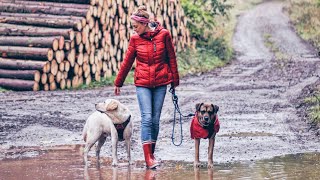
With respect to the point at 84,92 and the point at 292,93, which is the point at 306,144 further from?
the point at 84,92

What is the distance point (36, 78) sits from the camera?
1744 centimetres

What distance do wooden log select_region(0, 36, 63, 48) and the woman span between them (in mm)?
9761

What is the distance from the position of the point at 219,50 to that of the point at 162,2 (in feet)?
13.9

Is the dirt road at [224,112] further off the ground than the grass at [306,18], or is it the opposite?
the dirt road at [224,112]

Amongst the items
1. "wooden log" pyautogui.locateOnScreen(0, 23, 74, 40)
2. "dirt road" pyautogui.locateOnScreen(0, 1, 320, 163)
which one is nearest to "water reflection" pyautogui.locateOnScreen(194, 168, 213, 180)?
"dirt road" pyautogui.locateOnScreen(0, 1, 320, 163)

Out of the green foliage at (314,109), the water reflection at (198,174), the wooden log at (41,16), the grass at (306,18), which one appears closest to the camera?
the water reflection at (198,174)

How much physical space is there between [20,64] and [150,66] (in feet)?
33.7

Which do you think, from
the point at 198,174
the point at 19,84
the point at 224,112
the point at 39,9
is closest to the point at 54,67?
the point at 19,84

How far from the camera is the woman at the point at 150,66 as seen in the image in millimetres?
8172

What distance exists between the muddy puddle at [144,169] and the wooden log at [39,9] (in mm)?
10382

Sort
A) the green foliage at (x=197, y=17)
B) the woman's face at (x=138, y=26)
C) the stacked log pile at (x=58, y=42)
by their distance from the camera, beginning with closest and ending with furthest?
the woman's face at (x=138, y=26), the stacked log pile at (x=58, y=42), the green foliage at (x=197, y=17)

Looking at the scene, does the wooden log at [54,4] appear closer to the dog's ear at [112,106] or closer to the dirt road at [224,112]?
the dirt road at [224,112]

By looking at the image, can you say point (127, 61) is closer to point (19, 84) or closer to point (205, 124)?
point (205, 124)

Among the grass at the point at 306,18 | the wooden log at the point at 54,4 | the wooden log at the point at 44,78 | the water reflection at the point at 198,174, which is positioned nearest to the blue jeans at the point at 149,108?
the water reflection at the point at 198,174
